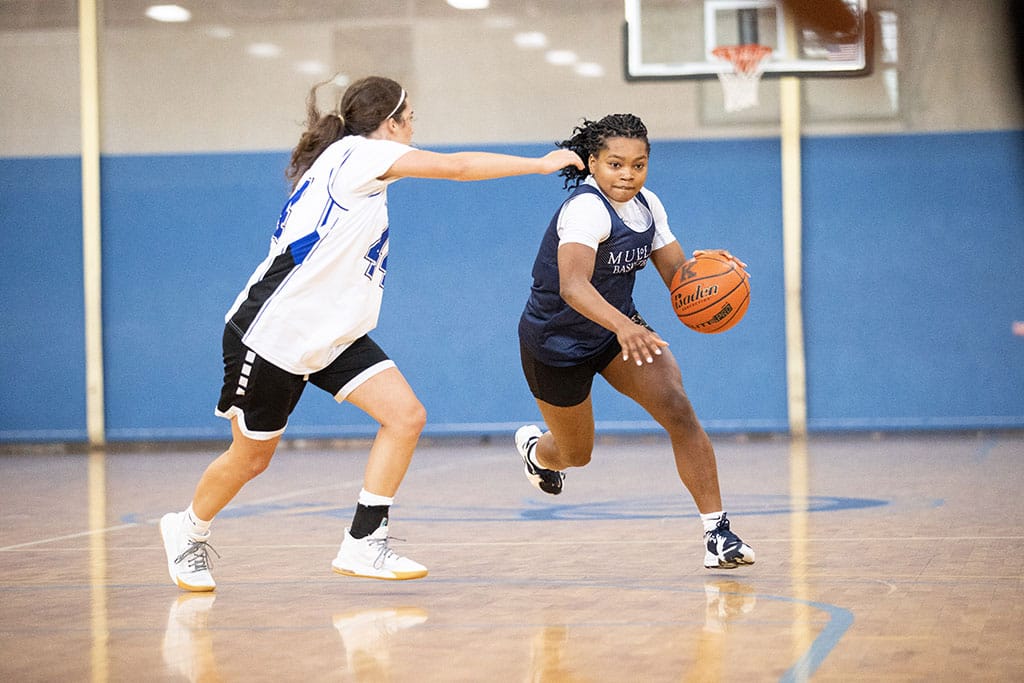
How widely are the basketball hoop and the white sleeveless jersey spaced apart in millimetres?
6995

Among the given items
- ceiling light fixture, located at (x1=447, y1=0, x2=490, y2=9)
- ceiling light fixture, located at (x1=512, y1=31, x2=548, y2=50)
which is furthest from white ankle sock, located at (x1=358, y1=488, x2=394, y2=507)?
ceiling light fixture, located at (x1=447, y1=0, x2=490, y2=9)

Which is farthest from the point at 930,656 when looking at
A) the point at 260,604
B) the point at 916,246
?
the point at 916,246

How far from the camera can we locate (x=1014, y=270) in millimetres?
11570

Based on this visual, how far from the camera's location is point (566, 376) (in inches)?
199

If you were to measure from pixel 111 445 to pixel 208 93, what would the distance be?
3.32 m

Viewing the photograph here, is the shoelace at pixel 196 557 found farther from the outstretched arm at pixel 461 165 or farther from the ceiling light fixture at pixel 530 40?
the ceiling light fixture at pixel 530 40

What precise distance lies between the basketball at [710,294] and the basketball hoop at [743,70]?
6243mm

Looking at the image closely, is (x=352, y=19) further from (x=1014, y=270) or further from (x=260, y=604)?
(x=260, y=604)

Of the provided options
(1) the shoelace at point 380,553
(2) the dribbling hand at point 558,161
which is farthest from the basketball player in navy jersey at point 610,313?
(1) the shoelace at point 380,553

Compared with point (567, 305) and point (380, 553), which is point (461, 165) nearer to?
point (567, 305)

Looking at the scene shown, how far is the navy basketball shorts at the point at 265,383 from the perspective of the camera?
430 centimetres

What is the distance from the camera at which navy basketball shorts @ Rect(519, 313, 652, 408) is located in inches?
195

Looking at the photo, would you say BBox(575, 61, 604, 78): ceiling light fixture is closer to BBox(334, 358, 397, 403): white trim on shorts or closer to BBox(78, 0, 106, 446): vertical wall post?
BBox(78, 0, 106, 446): vertical wall post

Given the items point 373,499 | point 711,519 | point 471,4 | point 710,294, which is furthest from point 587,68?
point 373,499
